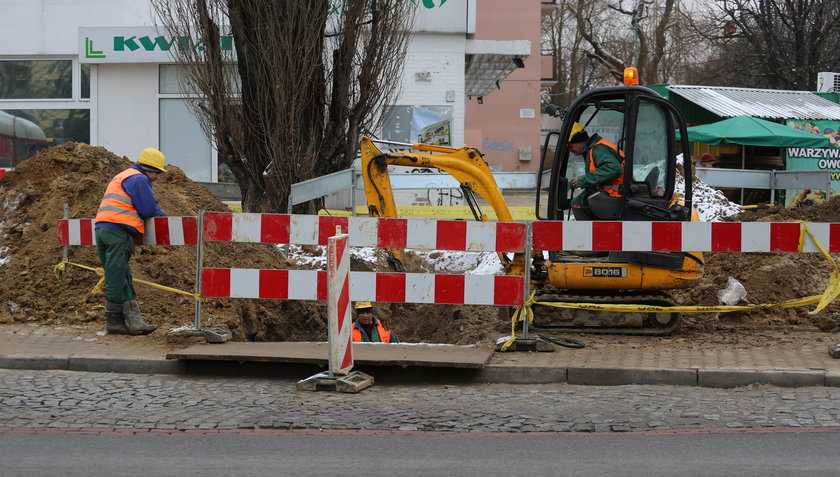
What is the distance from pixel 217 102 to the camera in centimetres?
1669

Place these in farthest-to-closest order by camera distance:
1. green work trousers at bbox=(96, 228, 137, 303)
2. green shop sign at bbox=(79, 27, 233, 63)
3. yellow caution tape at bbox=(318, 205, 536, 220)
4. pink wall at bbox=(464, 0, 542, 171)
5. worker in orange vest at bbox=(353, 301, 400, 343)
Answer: pink wall at bbox=(464, 0, 542, 171) → green shop sign at bbox=(79, 27, 233, 63) → yellow caution tape at bbox=(318, 205, 536, 220) → worker in orange vest at bbox=(353, 301, 400, 343) → green work trousers at bbox=(96, 228, 137, 303)

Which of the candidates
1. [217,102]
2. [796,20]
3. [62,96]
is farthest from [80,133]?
[796,20]

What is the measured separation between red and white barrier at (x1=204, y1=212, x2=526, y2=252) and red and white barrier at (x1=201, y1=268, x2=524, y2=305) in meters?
0.30

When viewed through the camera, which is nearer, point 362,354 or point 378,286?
point 362,354

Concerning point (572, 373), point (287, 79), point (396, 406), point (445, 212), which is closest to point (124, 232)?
point (396, 406)

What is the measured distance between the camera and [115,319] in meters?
10.3

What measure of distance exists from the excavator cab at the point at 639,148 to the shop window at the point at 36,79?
18.7 meters

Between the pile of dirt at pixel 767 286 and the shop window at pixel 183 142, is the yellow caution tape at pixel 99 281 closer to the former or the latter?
the pile of dirt at pixel 767 286

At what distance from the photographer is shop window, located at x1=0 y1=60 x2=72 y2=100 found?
26.0m

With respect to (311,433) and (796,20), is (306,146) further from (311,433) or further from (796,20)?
(796,20)

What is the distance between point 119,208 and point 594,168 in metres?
4.81

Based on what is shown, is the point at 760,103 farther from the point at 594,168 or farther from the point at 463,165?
the point at 594,168

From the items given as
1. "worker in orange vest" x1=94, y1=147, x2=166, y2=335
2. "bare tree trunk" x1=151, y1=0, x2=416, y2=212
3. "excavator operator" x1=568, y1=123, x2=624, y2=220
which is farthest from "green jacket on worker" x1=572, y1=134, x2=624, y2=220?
"bare tree trunk" x1=151, y1=0, x2=416, y2=212

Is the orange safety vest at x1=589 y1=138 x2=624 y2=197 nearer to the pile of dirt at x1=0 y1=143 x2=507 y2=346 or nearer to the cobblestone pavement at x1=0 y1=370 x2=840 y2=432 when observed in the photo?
the pile of dirt at x1=0 y1=143 x2=507 y2=346
